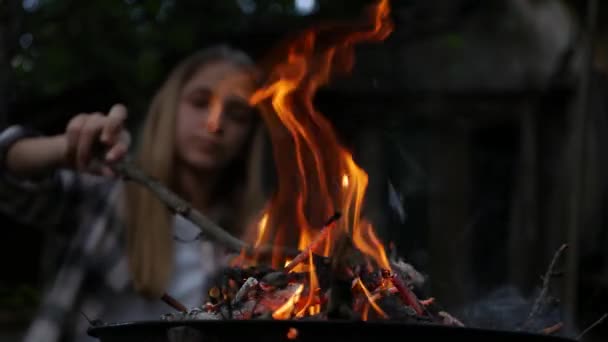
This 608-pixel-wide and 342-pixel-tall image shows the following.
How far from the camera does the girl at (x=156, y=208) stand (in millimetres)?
3756

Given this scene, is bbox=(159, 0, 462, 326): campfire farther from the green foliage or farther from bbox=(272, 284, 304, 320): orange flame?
the green foliage

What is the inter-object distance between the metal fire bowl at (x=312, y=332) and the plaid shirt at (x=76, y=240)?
6.57 feet

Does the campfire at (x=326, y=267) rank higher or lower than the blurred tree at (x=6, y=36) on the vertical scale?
lower

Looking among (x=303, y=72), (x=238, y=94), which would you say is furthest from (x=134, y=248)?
(x=303, y=72)

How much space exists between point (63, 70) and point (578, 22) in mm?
4050

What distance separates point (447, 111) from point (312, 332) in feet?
16.5

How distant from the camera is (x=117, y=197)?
3.98m

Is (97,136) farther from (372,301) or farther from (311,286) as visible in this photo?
(372,301)

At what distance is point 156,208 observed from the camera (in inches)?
155

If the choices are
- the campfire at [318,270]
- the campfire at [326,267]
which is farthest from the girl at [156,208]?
the campfire at [326,267]

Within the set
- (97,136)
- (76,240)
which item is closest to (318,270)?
(97,136)

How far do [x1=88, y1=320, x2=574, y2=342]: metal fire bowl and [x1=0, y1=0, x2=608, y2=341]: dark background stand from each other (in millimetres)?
4246

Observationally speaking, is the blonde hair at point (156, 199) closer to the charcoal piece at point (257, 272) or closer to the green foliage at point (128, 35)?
the green foliage at point (128, 35)

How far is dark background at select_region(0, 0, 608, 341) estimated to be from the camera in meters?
6.12
